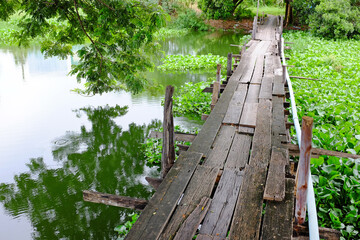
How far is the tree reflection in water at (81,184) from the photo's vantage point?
4893 mm

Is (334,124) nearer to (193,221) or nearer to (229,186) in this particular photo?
(229,186)

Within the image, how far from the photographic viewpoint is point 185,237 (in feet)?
8.19

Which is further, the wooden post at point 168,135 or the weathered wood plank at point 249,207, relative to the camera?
the wooden post at point 168,135

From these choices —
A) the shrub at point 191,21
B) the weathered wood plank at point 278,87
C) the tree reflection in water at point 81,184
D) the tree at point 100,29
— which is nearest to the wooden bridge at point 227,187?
the weathered wood plank at point 278,87

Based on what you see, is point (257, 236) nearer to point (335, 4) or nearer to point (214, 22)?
→ point (335, 4)

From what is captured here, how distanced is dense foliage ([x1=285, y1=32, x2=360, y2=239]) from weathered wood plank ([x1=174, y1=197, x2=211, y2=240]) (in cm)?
181

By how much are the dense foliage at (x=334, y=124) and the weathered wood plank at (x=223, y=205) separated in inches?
55.9

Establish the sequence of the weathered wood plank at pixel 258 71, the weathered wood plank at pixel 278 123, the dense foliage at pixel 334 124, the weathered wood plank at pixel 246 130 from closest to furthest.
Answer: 1. the dense foliage at pixel 334 124
2. the weathered wood plank at pixel 278 123
3. the weathered wood plank at pixel 246 130
4. the weathered wood plank at pixel 258 71

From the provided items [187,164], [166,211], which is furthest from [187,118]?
[166,211]

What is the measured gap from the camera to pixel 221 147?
398cm

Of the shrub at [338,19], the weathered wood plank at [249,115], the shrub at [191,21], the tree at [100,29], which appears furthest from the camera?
the shrub at [191,21]

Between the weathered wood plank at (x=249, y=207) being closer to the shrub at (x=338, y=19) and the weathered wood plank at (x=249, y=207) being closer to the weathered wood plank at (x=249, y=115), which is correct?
the weathered wood plank at (x=249, y=115)

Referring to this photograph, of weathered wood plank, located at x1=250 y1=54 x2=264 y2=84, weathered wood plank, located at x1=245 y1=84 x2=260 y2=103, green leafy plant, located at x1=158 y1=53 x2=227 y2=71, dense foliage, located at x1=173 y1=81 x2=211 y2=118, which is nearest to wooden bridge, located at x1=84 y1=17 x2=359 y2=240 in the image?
weathered wood plank, located at x1=245 y1=84 x2=260 y2=103

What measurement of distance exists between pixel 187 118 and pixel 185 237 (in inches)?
241
